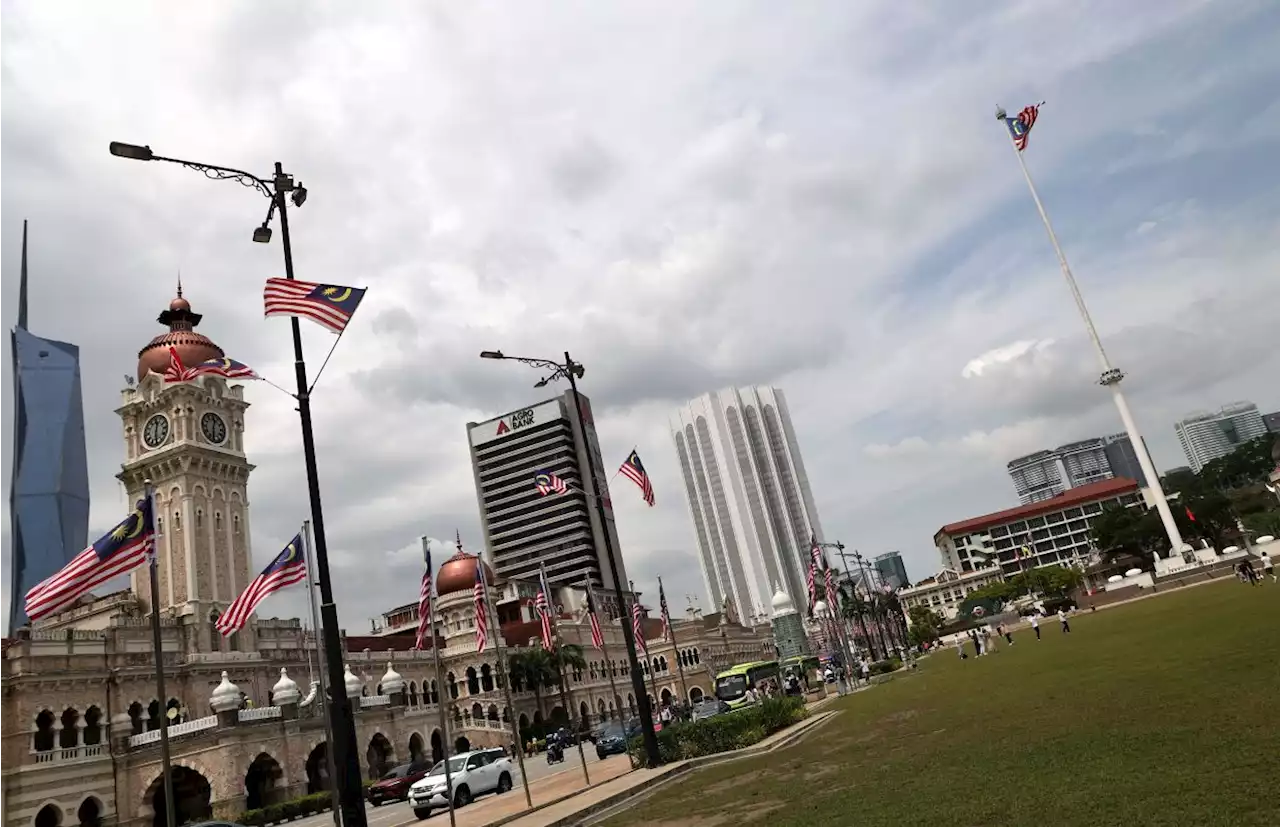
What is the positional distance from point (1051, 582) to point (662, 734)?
97759 millimetres

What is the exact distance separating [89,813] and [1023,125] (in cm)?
6507

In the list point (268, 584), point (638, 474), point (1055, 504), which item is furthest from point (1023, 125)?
point (1055, 504)

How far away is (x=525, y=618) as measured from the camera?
274 ft

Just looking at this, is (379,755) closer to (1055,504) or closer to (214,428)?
(214,428)

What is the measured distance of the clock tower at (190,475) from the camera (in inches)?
2077

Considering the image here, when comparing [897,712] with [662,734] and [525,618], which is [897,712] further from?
[525,618]

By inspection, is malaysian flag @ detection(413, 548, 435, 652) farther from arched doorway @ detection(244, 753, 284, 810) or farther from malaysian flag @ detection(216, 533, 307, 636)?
arched doorway @ detection(244, 753, 284, 810)

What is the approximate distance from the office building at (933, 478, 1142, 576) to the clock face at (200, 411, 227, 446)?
14050cm

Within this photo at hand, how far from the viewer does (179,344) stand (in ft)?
183

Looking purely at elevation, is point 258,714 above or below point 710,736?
above

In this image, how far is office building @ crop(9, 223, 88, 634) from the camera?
44.2 m

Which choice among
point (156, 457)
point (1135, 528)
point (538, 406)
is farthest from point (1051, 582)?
point (156, 457)

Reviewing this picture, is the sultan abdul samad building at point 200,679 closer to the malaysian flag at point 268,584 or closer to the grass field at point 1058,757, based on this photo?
the malaysian flag at point 268,584

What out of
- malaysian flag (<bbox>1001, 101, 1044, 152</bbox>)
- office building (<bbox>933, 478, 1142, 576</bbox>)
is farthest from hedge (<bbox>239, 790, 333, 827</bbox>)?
office building (<bbox>933, 478, 1142, 576</bbox>)
